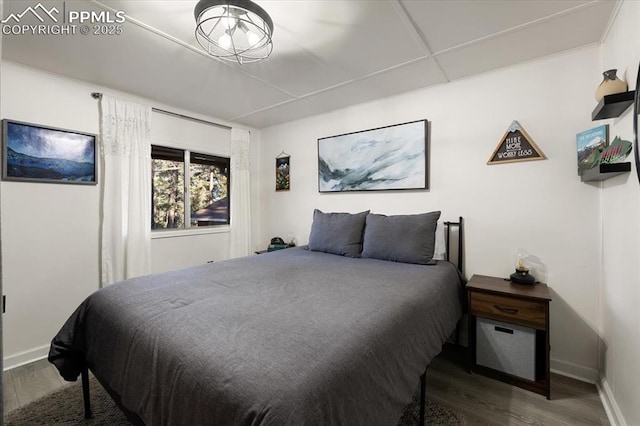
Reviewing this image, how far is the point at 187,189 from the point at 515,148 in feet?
11.4

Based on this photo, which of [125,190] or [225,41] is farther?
[125,190]

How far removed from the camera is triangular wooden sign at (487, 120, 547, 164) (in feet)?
7.65

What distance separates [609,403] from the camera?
5.96ft

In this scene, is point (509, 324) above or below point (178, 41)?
below

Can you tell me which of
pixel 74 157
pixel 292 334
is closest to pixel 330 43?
pixel 292 334

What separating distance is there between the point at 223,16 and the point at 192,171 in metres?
2.38

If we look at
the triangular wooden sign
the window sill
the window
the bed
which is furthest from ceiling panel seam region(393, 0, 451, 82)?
the window sill

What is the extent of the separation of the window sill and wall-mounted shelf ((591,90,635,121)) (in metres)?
3.77

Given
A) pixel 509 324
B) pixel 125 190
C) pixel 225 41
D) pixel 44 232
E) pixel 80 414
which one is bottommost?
pixel 80 414

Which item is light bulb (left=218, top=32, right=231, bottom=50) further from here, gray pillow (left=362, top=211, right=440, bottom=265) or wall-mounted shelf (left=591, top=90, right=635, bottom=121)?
wall-mounted shelf (left=591, top=90, right=635, bottom=121)

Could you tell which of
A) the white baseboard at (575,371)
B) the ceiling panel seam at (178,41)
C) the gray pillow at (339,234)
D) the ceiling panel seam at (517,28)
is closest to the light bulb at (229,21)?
the ceiling panel seam at (178,41)

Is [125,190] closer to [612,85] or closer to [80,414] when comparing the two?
[80,414]

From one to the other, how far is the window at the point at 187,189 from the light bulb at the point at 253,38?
2.04 m

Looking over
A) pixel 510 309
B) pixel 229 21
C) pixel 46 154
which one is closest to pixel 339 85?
pixel 229 21
